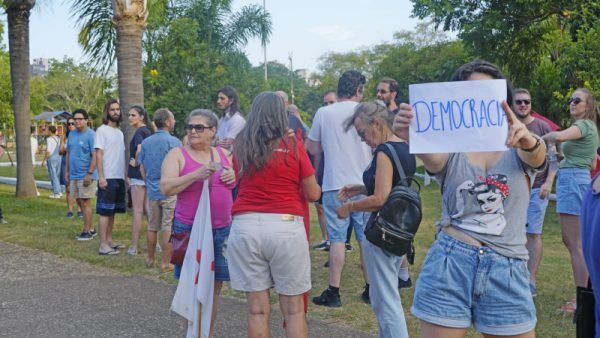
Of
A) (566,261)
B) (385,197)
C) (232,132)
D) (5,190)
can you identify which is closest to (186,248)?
(385,197)

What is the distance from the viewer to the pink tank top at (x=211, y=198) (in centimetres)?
473

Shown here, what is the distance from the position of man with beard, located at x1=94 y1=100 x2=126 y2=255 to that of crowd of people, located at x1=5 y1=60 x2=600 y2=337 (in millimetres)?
1159

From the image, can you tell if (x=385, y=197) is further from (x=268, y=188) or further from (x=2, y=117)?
(x=2, y=117)

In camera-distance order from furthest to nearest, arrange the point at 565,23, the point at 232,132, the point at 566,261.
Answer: the point at 565,23 < the point at 566,261 < the point at 232,132

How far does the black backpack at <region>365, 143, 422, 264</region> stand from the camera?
12.3ft

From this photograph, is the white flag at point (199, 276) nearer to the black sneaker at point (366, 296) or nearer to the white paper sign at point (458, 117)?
the black sneaker at point (366, 296)

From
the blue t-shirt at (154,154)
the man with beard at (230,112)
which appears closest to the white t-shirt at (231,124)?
the man with beard at (230,112)

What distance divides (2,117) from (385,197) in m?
42.7

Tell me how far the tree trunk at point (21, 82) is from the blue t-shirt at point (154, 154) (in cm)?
985

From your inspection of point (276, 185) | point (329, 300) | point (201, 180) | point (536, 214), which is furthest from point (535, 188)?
point (201, 180)

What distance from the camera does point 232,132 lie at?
7223mm

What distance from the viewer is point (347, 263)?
7.66m

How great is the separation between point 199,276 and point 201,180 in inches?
→ 26.8

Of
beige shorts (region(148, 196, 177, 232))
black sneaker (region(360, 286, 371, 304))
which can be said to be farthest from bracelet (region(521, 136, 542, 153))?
beige shorts (region(148, 196, 177, 232))
